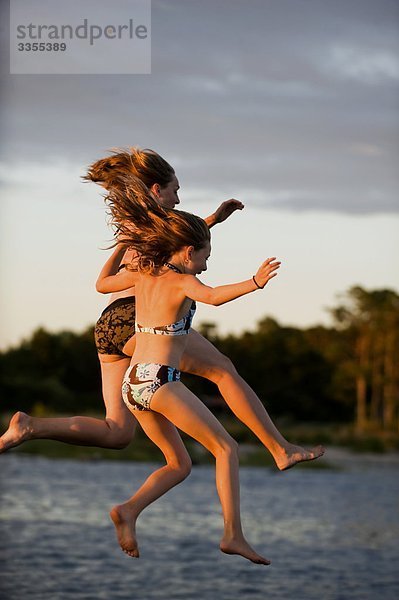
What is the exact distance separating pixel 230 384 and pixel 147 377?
1.93 feet

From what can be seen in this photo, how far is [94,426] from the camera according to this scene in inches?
264

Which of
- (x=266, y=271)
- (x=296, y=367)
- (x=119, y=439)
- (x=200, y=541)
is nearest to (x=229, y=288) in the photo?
(x=266, y=271)

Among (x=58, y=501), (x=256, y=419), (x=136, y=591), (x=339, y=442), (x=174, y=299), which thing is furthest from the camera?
(x=58, y=501)

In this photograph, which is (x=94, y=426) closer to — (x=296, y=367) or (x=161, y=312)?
(x=161, y=312)

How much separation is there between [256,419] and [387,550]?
70404 mm

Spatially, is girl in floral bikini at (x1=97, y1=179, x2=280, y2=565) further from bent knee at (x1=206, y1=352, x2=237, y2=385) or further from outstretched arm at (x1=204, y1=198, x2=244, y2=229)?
outstretched arm at (x1=204, y1=198, x2=244, y2=229)

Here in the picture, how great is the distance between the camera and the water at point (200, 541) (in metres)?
68.8

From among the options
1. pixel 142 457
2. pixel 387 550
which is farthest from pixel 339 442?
pixel 142 457

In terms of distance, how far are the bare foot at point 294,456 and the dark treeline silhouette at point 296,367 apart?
66323 mm

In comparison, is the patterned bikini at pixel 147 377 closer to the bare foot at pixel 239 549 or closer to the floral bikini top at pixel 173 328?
the floral bikini top at pixel 173 328

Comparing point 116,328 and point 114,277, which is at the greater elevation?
point 114,277

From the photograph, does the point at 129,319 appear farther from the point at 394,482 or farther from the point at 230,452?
the point at 394,482

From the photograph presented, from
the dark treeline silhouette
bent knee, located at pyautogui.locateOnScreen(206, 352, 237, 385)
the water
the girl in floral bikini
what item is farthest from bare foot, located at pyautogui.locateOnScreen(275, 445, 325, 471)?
the dark treeline silhouette

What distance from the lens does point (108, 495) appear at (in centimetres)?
7844
